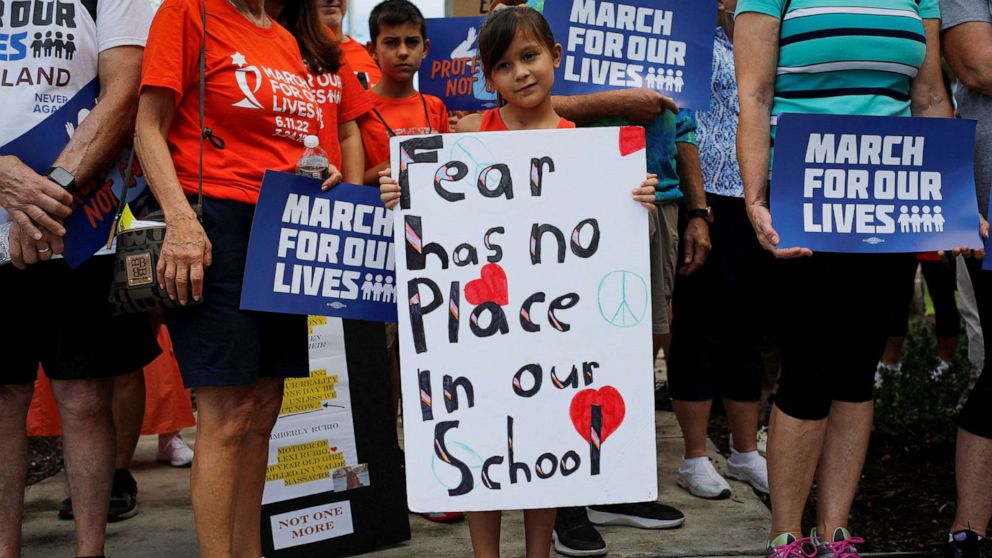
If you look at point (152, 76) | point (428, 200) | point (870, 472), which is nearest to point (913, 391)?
point (870, 472)

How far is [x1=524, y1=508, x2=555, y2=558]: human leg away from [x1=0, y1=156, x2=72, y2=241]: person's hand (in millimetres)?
1570

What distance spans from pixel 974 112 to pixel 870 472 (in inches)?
79.3

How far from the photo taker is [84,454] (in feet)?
10.3

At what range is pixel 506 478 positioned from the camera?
9.14 feet

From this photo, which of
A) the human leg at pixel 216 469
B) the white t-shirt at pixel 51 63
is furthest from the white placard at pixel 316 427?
the white t-shirt at pixel 51 63

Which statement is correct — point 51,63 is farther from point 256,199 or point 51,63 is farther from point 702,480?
point 702,480

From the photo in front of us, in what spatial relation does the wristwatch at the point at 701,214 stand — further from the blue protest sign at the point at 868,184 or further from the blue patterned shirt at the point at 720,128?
the blue protest sign at the point at 868,184

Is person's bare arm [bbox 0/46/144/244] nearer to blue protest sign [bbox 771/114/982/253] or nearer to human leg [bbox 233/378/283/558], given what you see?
human leg [bbox 233/378/283/558]

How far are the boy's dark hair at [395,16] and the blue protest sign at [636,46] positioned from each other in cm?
114

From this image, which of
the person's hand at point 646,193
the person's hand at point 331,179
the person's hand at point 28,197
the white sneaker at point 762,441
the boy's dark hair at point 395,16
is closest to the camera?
the person's hand at point 646,193

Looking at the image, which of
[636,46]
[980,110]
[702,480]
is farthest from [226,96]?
[702,480]

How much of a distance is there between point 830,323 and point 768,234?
0.36 m

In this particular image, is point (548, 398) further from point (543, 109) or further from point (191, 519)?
point (191, 519)

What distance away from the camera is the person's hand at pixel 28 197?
293cm
